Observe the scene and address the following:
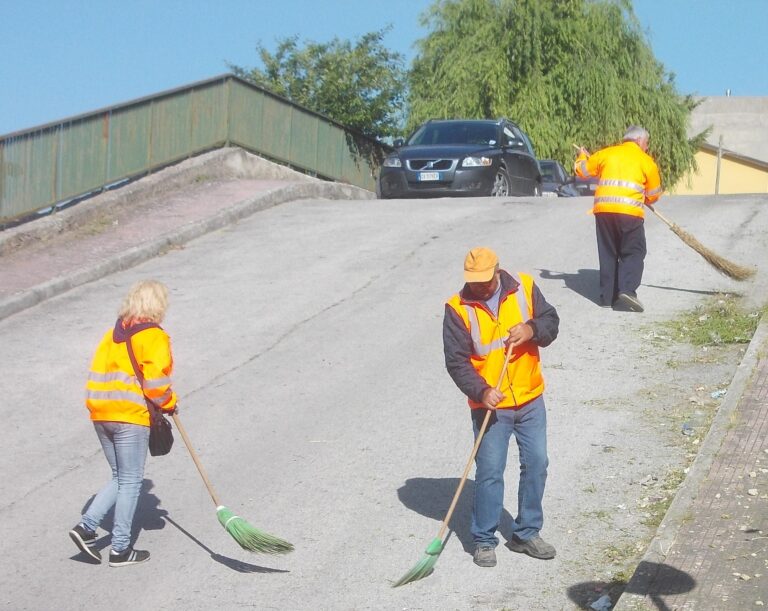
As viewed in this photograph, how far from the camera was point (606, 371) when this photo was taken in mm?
9375

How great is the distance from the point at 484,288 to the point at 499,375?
1.52 ft

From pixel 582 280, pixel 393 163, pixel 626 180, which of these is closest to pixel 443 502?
pixel 626 180

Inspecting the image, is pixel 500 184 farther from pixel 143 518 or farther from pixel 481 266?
pixel 481 266

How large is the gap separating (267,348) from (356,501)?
3.68 metres

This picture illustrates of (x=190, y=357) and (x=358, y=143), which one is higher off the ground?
(x=358, y=143)

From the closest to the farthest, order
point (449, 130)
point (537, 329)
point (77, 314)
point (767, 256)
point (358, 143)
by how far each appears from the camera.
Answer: point (537, 329), point (77, 314), point (767, 256), point (449, 130), point (358, 143)

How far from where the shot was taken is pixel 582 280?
40.7 ft

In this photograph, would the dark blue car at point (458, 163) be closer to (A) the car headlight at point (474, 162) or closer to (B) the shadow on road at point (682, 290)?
(A) the car headlight at point (474, 162)

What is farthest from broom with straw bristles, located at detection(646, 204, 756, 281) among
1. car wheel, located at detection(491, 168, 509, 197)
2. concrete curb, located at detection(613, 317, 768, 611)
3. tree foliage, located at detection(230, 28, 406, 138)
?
tree foliage, located at detection(230, 28, 406, 138)

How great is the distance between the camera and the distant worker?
11047 millimetres

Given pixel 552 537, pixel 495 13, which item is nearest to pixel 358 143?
pixel 495 13

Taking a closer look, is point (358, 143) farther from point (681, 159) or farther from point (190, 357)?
point (190, 357)

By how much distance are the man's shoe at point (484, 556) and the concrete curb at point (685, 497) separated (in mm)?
798

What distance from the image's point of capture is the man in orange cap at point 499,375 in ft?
19.5
